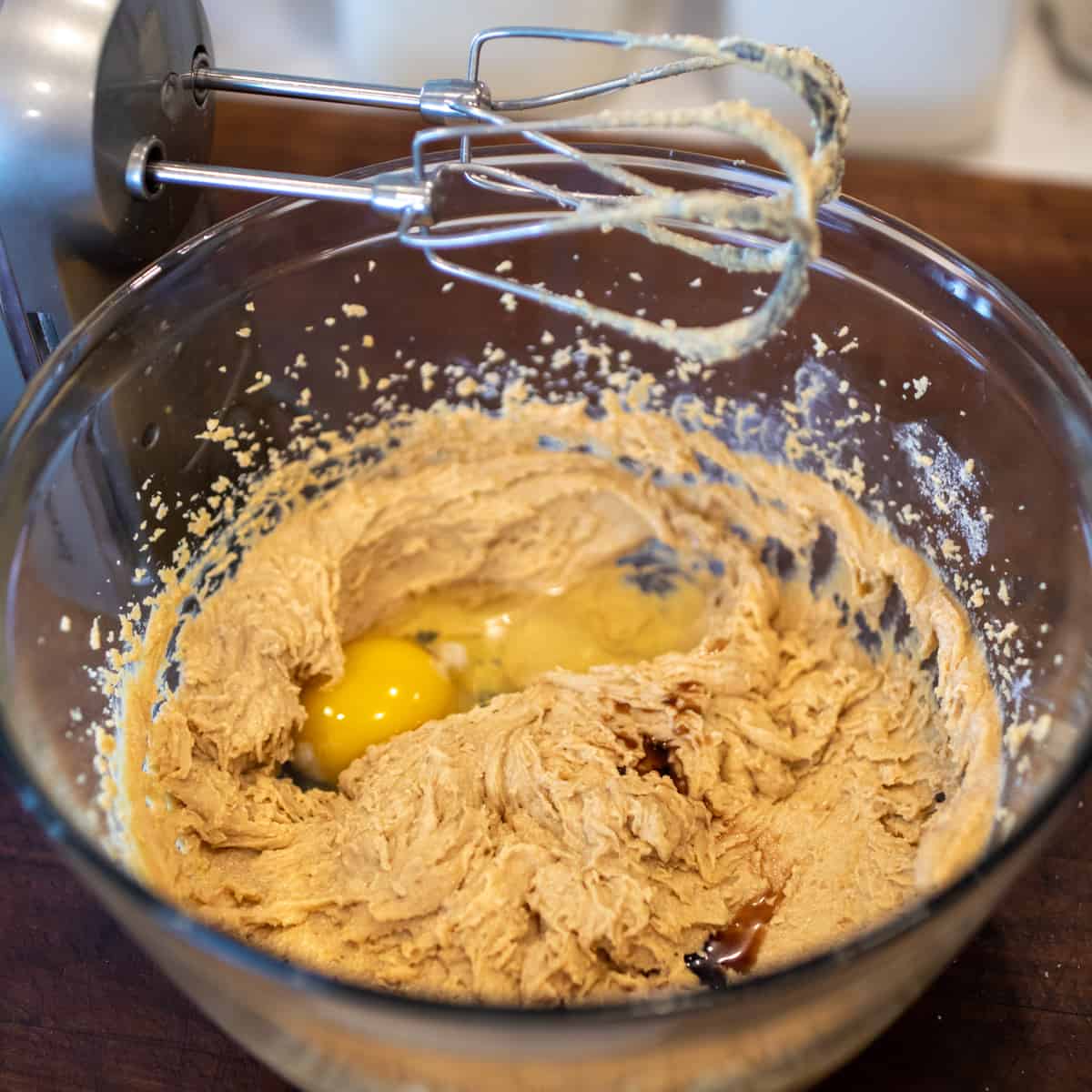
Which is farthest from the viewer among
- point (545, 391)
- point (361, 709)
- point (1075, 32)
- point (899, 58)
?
point (1075, 32)

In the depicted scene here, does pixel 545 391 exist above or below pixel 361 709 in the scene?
above

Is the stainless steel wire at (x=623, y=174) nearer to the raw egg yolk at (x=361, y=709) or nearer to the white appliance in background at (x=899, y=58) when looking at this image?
the raw egg yolk at (x=361, y=709)

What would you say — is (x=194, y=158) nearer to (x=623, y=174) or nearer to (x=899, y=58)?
(x=623, y=174)

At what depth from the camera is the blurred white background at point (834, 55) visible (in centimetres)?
165

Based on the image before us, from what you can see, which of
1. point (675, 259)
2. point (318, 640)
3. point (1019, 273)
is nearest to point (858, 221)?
point (675, 259)

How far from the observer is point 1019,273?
1.53 meters

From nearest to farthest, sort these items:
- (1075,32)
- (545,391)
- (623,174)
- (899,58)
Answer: (623,174) < (545,391) < (899,58) < (1075,32)

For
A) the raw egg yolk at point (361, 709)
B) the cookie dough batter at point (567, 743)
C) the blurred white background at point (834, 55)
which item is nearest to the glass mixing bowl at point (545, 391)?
the cookie dough batter at point (567, 743)

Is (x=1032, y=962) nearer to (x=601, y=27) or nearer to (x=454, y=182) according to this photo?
(x=454, y=182)

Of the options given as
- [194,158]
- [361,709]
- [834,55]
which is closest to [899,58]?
[834,55]

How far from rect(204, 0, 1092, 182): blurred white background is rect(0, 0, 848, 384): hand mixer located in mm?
698

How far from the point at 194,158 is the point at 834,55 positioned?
1058 mm

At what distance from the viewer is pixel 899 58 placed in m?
1.70

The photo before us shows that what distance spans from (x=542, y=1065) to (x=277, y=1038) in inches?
7.5
